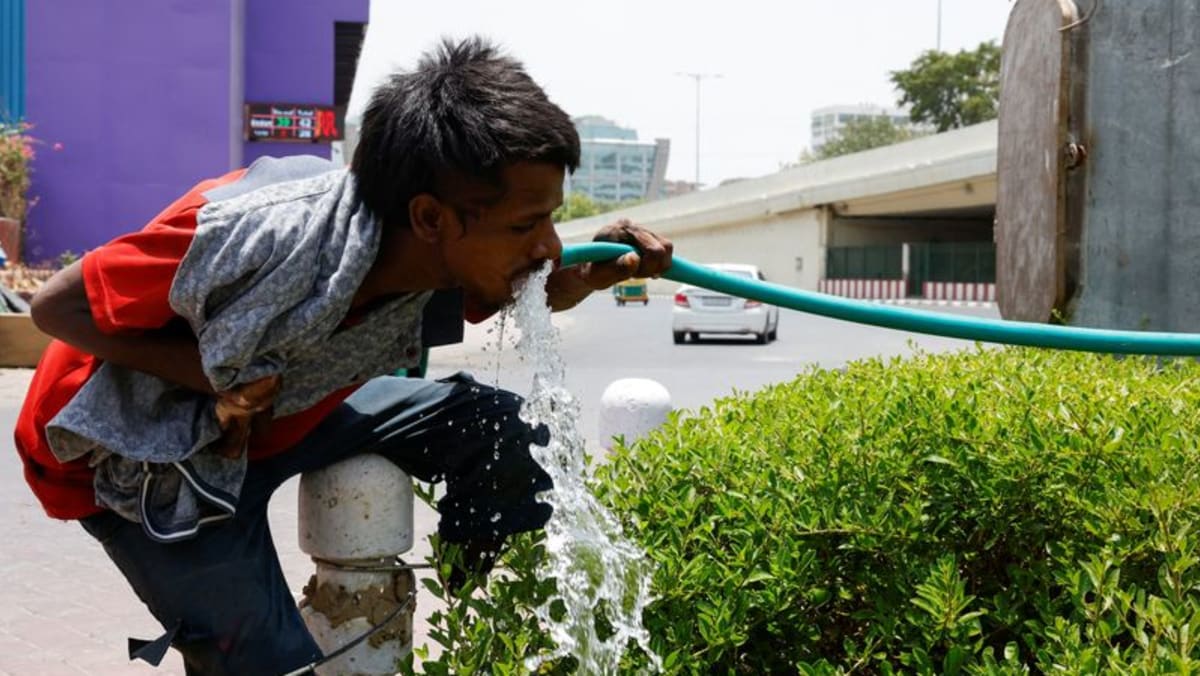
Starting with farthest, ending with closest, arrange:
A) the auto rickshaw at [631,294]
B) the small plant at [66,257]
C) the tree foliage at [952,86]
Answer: the tree foliage at [952,86]
the auto rickshaw at [631,294]
the small plant at [66,257]

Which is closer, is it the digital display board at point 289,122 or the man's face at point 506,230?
the man's face at point 506,230

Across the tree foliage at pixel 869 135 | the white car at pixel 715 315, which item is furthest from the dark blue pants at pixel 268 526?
the tree foliage at pixel 869 135

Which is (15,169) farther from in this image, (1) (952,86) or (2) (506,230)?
(1) (952,86)

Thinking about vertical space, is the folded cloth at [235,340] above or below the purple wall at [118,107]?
below

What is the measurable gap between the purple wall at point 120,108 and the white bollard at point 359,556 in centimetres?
1684

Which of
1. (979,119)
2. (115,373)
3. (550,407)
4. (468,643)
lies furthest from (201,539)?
(979,119)

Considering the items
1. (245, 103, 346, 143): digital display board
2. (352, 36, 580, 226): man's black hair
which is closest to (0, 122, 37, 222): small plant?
(245, 103, 346, 143): digital display board

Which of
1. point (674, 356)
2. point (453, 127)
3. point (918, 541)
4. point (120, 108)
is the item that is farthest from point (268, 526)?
point (120, 108)

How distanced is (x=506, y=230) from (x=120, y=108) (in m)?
18.0

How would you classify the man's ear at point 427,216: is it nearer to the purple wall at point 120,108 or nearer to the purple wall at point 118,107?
the purple wall at point 120,108

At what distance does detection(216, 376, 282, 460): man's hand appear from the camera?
2.23 metres

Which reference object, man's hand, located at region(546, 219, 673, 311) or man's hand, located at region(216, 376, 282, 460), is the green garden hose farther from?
man's hand, located at region(216, 376, 282, 460)

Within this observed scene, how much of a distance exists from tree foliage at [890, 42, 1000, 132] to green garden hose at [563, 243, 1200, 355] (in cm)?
4969

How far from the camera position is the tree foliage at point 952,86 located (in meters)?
50.8
